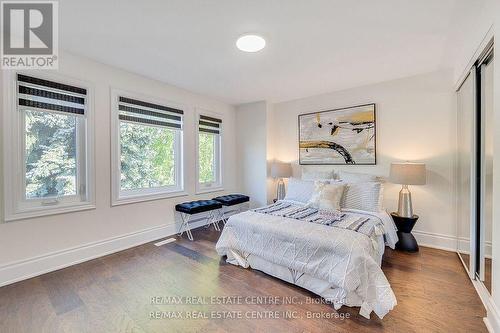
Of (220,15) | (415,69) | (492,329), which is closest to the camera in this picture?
(492,329)

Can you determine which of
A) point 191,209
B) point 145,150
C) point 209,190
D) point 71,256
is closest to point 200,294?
point 191,209

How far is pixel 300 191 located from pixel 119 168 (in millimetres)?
2552

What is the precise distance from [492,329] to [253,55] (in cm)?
306

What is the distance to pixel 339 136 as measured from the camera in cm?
374

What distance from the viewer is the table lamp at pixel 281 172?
13.5 ft

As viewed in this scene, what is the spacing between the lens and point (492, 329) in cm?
152

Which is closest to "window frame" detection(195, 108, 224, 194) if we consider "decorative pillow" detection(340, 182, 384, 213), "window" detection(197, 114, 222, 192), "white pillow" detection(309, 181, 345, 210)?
"window" detection(197, 114, 222, 192)

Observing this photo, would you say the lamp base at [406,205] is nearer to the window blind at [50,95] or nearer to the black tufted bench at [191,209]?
the black tufted bench at [191,209]

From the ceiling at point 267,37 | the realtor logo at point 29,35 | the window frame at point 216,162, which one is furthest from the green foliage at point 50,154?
the window frame at point 216,162

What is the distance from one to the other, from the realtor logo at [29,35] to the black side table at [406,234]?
4.21 meters

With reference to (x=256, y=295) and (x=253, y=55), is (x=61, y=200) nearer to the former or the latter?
(x=256, y=295)

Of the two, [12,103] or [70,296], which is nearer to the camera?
[70,296]

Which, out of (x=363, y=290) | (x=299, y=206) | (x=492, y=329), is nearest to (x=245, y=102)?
(x=299, y=206)

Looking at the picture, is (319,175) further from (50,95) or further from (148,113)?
(50,95)
